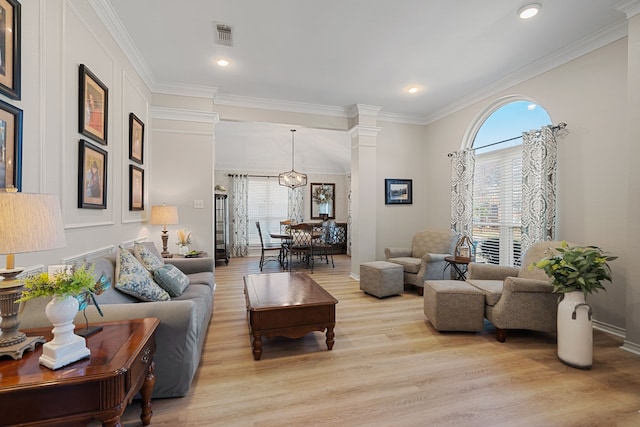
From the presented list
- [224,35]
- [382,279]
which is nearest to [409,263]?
[382,279]

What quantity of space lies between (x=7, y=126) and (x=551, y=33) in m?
4.47

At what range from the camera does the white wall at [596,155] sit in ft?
8.98

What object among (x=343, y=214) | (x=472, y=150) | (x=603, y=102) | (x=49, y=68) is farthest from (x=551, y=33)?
(x=343, y=214)

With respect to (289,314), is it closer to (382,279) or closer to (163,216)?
(382,279)

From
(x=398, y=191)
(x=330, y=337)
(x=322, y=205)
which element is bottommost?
(x=330, y=337)

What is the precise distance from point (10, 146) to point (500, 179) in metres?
4.97

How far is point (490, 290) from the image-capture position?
110 inches

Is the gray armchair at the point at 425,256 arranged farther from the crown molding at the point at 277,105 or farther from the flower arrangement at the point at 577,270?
the crown molding at the point at 277,105

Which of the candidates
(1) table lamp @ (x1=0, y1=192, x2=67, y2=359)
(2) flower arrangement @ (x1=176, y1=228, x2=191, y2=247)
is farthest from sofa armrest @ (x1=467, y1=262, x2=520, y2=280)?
(2) flower arrangement @ (x1=176, y1=228, x2=191, y2=247)

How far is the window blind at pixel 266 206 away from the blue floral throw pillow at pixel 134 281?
18.5 ft

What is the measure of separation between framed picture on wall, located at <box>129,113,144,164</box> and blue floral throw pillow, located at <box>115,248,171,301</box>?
161cm

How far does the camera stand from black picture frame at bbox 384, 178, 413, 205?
17.1ft

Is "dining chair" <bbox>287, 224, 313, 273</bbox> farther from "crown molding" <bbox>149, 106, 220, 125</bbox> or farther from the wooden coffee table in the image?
the wooden coffee table

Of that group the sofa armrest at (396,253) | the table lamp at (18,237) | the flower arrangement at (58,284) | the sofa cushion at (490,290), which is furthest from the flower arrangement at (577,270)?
the table lamp at (18,237)
